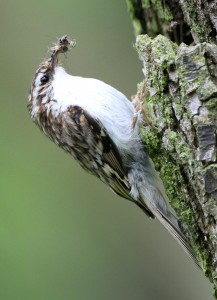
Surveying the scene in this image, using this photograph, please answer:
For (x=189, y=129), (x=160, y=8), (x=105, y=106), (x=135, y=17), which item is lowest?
(x=189, y=129)

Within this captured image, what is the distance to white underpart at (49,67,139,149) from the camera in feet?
12.7

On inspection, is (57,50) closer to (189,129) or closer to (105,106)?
(105,106)

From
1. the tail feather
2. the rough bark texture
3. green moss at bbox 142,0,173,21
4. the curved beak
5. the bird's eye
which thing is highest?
the curved beak

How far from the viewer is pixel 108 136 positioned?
388 cm

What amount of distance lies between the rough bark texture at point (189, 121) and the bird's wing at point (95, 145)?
0.29m

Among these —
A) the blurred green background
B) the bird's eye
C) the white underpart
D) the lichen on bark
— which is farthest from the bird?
the blurred green background

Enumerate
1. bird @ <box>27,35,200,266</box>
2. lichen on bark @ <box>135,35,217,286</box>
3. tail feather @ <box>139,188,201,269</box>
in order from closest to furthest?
1. lichen on bark @ <box>135,35,217,286</box>
2. tail feather @ <box>139,188,201,269</box>
3. bird @ <box>27,35,200,266</box>

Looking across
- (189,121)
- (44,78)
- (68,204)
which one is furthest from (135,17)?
(68,204)

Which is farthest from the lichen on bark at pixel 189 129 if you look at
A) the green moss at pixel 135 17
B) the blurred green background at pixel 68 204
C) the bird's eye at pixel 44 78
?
the blurred green background at pixel 68 204

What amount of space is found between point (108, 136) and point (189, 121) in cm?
83

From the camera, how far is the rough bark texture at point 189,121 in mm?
3041

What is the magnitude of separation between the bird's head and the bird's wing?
264mm

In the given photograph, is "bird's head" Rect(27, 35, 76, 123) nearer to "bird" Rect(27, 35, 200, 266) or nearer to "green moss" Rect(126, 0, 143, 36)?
"bird" Rect(27, 35, 200, 266)

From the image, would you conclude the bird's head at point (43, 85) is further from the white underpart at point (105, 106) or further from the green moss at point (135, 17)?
the green moss at point (135, 17)
